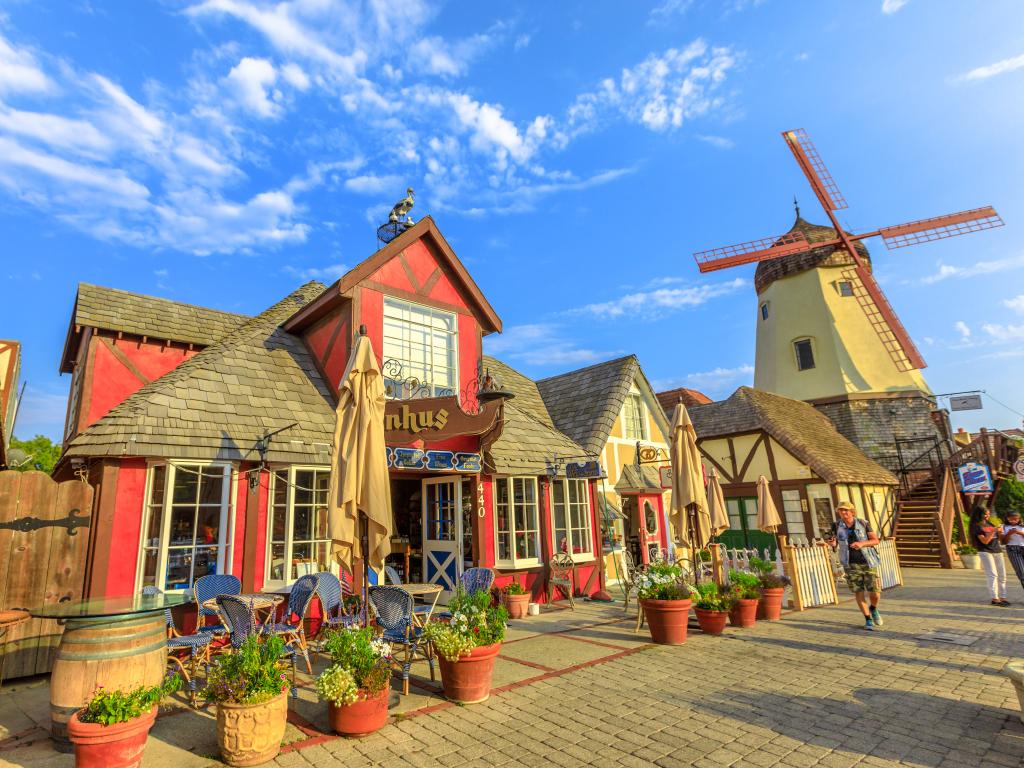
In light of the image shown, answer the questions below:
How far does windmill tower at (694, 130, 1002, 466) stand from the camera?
82.7 ft

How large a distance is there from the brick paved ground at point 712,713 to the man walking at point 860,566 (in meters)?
0.62

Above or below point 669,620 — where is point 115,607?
above

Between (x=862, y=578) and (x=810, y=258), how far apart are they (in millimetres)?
26084

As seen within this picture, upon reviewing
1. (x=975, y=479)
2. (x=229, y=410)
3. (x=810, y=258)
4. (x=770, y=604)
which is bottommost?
(x=770, y=604)

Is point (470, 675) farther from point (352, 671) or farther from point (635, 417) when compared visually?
point (635, 417)

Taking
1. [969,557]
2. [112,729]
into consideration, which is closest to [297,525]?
[112,729]

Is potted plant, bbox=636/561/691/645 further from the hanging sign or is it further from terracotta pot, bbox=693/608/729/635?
the hanging sign

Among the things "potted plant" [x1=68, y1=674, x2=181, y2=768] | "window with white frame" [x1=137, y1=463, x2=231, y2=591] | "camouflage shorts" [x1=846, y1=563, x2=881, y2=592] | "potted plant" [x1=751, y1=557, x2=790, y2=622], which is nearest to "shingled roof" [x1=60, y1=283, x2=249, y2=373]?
"window with white frame" [x1=137, y1=463, x2=231, y2=591]

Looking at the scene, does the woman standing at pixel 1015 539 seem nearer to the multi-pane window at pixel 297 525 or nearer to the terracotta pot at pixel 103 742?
the multi-pane window at pixel 297 525

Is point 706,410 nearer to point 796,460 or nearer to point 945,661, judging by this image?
point 796,460

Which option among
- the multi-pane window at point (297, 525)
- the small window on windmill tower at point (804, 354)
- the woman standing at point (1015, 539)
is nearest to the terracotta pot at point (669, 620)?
the multi-pane window at point (297, 525)

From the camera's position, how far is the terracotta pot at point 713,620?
7875 mm

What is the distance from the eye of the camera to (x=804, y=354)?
94.4 feet

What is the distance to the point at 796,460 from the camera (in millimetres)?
18250
